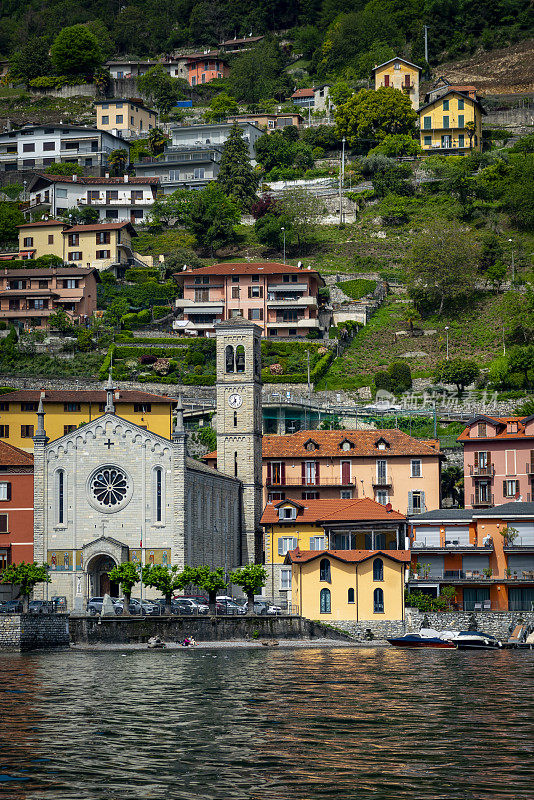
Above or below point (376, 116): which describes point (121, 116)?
above

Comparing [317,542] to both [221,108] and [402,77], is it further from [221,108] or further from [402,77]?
[221,108]

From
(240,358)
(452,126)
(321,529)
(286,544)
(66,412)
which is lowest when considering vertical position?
(286,544)

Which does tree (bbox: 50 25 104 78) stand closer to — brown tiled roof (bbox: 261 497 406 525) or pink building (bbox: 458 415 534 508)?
brown tiled roof (bbox: 261 497 406 525)

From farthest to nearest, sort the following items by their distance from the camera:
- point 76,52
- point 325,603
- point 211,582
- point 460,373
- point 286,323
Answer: point 76,52
point 286,323
point 460,373
point 325,603
point 211,582

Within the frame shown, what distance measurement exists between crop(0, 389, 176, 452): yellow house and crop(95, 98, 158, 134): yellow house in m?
82.8

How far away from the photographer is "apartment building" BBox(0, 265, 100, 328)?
418ft

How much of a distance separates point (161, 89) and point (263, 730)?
16217 centimetres

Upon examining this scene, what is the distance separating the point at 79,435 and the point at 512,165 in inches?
2893

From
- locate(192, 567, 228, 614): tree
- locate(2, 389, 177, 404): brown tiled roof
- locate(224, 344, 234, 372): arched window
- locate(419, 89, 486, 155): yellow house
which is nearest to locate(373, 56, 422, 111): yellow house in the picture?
locate(419, 89, 486, 155): yellow house

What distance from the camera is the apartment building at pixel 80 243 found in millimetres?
137375

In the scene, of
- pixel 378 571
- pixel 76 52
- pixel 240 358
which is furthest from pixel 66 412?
pixel 76 52

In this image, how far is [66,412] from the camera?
10262cm

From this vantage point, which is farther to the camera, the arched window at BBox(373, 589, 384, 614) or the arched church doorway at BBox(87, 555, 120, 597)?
the arched church doorway at BBox(87, 555, 120, 597)

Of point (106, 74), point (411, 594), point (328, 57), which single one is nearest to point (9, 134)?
point (106, 74)
